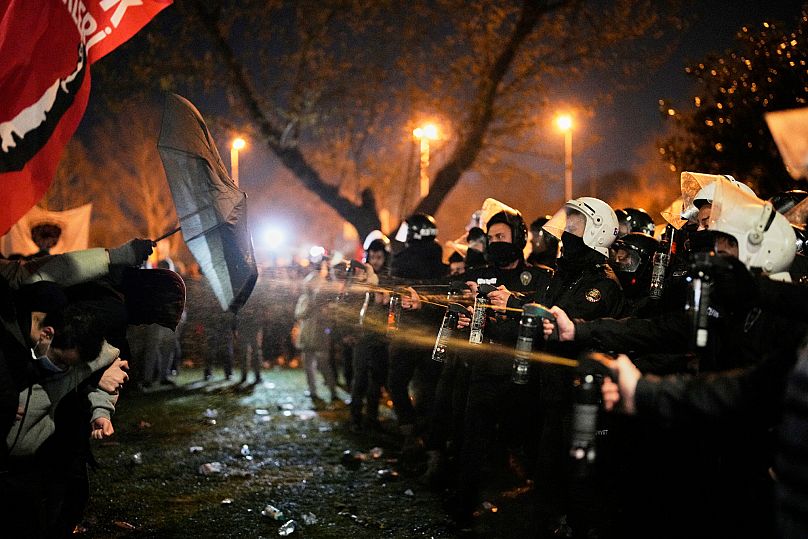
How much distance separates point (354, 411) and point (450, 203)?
200 feet

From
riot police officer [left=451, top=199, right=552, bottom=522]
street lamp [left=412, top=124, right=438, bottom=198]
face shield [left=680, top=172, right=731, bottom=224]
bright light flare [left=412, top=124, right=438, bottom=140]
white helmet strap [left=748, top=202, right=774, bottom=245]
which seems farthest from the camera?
street lamp [left=412, top=124, right=438, bottom=198]

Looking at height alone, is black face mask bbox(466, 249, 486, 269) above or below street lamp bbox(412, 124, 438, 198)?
below

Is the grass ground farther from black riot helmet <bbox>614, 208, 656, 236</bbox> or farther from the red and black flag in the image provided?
black riot helmet <bbox>614, 208, 656, 236</bbox>

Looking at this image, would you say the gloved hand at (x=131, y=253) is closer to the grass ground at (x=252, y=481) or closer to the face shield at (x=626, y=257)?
the grass ground at (x=252, y=481)

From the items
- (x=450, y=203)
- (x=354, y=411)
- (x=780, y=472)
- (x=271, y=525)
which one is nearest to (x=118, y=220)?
(x=450, y=203)

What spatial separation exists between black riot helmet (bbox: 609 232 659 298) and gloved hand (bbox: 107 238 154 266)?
4363 mm

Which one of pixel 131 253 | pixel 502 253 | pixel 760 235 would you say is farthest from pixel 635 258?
pixel 131 253

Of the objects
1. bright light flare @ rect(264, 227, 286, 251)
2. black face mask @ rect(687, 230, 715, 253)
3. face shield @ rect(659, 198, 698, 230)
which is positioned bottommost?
black face mask @ rect(687, 230, 715, 253)

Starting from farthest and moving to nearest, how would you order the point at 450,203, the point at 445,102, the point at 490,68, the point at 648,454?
the point at 450,203 → the point at 445,102 → the point at 490,68 → the point at 648,454

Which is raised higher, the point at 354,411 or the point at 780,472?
the point at 780,472

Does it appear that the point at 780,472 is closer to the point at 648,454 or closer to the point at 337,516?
the point at 648,454

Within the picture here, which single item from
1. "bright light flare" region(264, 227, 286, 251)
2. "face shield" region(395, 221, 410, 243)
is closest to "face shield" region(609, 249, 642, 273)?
"face shield" region(395, 221, 410, 243)

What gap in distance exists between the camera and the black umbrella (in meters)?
4.68

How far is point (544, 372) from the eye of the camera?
5.96m
